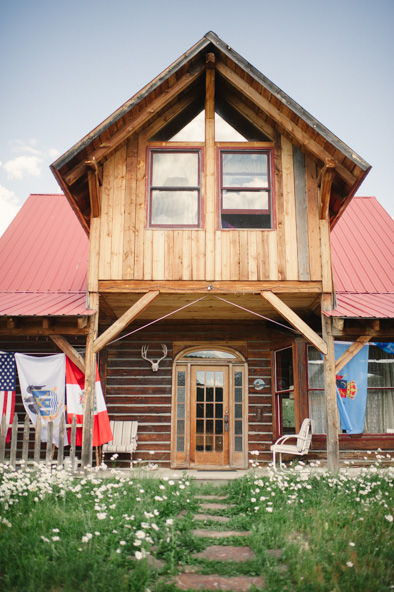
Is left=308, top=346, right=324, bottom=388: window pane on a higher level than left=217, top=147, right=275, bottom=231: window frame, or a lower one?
lower

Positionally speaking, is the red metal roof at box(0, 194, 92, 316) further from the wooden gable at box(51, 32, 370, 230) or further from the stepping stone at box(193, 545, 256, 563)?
the stepping stone at box(193, 545, 256, 563)

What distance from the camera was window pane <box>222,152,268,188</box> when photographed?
8.80 m

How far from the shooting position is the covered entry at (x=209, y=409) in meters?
10.5

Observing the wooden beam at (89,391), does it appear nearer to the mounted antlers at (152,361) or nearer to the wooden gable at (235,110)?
the wooden gable at (235,110)

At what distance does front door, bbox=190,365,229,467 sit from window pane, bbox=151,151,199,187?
4323mm

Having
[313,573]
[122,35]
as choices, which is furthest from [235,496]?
[122,35]

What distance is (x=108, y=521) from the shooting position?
4805 mm

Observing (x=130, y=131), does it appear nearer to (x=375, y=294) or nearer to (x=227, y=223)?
(x=227, y=223)

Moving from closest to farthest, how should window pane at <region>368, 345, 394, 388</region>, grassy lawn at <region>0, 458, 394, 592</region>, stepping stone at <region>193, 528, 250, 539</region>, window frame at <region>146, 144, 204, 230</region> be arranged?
grassy lawn at <region>0, 458, 394, 592</region> < stepping stone at <region>193, 528, 250, 539</region> < window frame at <region>146, 144, 204, 230</region> < window pane at <region>368, 345, 394, 388</region>

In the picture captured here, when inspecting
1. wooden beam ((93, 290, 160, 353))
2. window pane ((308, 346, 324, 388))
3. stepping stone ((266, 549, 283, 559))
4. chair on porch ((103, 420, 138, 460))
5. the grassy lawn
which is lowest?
stepping stone ((266, 549, 283, 559))

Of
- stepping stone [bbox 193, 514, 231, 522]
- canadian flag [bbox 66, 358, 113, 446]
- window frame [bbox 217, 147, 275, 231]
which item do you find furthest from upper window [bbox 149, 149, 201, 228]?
stepping stone [bbox 193, 514, 231, 522]

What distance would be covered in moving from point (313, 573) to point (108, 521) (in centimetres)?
209

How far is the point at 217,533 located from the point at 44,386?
477 centimetres

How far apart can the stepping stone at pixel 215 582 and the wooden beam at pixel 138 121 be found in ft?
21.0
